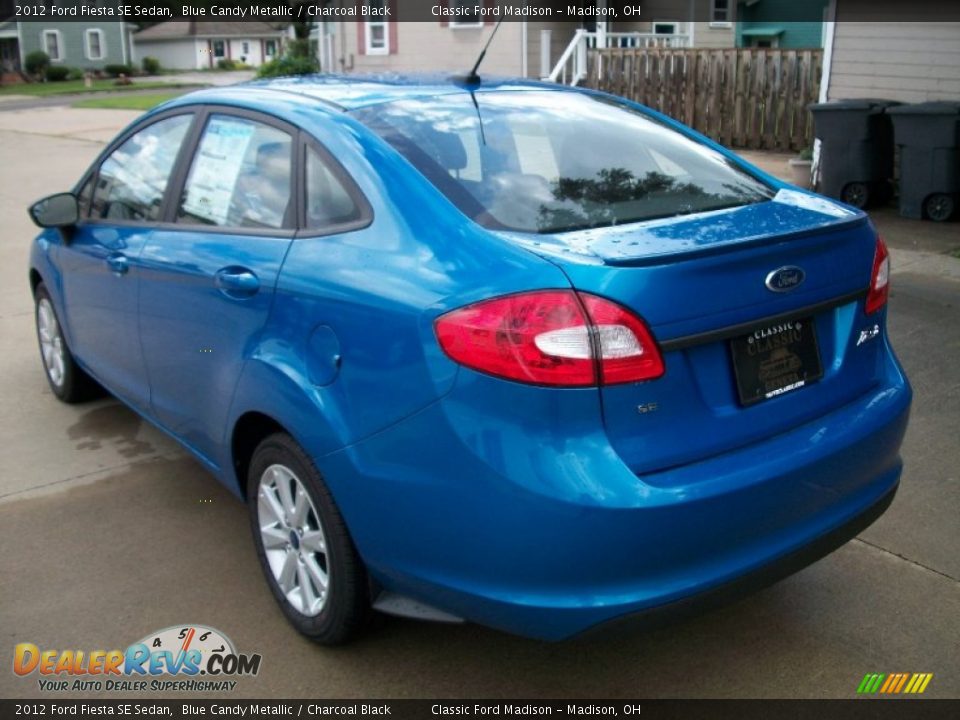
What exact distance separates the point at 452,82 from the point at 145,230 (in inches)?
53.8

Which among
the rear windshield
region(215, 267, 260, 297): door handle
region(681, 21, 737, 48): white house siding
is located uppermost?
region(681, 21, 737, 48): white house siding

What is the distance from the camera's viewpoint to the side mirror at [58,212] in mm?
4609

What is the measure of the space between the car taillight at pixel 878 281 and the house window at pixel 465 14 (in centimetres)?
2015

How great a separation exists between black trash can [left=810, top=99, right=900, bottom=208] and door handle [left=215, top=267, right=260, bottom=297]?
8.60m

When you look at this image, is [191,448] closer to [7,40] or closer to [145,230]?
[145,230]

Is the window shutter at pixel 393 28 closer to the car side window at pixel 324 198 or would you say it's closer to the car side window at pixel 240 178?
Answer: the car side window at pixel 240 178

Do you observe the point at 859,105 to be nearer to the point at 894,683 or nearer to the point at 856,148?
the point at 856,148

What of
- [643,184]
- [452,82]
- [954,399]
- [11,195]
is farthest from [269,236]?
[11,195]

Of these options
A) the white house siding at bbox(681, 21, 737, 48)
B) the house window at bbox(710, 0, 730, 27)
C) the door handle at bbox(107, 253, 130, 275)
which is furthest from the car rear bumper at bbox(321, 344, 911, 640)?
the house window at bbox(710, 0, 730, 27)

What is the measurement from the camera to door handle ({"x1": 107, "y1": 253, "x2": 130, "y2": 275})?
162 inches

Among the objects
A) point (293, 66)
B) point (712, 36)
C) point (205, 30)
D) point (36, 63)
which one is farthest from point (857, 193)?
point (205, 30)

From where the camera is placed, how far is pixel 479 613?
103 inches

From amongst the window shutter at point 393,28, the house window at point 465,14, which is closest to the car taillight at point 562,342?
the house window at point 465,14

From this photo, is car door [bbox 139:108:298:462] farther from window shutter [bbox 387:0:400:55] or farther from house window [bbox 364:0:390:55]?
house window [bbox 364:0:390:55]
